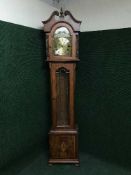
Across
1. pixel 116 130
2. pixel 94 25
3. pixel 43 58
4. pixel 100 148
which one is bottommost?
pixel 100 148

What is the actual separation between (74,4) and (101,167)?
179cm

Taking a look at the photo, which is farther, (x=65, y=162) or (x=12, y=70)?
(x=65, y=162)

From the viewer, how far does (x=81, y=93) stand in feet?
7.73

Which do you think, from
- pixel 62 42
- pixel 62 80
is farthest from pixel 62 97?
pixel 62 42

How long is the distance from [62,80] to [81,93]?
0.31 meters

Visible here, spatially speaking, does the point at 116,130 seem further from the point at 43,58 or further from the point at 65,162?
the point at 43,58

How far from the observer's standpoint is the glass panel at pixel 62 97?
7.10 ft

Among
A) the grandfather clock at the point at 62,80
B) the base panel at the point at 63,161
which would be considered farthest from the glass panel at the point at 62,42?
the base panel at the point at 63,161

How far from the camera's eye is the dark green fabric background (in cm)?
193

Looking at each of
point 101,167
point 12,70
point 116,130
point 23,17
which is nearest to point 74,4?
point 23,17

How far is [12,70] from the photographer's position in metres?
1.94

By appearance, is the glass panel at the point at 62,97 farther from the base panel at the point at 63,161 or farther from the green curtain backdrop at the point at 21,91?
the base panel at the point at 63,161

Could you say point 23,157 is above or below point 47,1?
below

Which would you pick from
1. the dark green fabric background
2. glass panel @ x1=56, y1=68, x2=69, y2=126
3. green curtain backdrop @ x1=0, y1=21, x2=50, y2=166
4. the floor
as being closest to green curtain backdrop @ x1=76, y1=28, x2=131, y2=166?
the dark green fabric background
